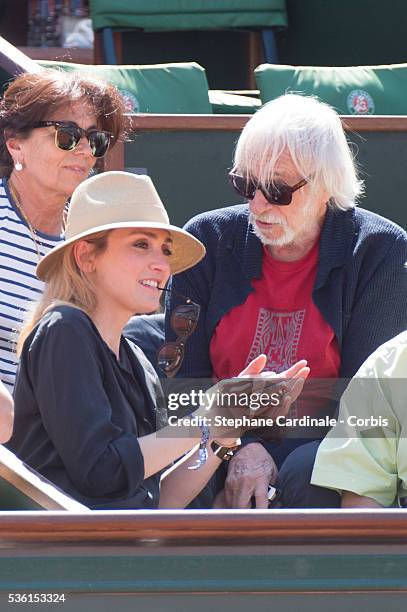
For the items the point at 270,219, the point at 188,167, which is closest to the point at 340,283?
the point at 270,219

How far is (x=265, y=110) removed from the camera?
3373mm

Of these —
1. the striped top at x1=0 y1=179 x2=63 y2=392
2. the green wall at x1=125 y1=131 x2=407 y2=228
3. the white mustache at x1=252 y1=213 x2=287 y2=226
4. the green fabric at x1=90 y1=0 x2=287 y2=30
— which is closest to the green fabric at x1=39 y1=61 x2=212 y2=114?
the green wall at x1=125 y1=131 x2=407 y2=228

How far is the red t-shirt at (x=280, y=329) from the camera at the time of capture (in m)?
3.23

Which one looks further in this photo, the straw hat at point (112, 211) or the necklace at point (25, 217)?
the necklace at point (25, 217)

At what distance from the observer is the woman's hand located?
A: 2646mm

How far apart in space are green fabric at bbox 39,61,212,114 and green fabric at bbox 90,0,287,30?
3.90 ft

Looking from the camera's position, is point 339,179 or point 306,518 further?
point 339,179

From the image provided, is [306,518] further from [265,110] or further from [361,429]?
[265,110]

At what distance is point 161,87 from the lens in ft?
16.5

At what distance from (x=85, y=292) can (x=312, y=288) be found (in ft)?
2.46

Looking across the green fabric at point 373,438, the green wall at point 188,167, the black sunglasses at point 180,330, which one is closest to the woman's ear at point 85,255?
the black sunglasses at point 180,330

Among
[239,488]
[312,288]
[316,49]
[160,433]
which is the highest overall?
[316,49]

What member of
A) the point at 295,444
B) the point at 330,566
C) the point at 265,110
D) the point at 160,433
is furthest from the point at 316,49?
the point at 330,566

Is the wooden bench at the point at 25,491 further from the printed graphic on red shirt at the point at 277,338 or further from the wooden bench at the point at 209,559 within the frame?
the printed graphic on red shirt at the point at 277,338
